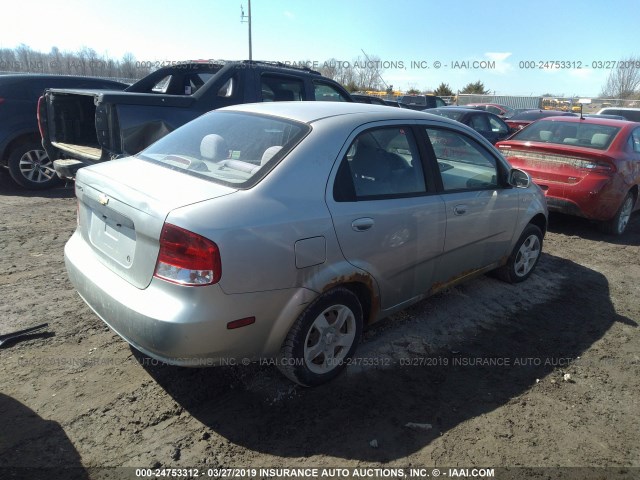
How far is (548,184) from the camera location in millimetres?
6508

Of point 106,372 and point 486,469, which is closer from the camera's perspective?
point 486,469

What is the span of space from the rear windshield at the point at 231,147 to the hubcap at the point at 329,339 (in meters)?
0.96

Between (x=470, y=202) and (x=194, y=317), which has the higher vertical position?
(x=470, y=202)

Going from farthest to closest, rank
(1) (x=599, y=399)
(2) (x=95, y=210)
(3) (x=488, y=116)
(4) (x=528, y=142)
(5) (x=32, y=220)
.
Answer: (3) (x=488, y=116), (4) (x=528, y=142), (5) (x=32, y=220), (1) (x=599, y=399), (2) (x=95, y=210)

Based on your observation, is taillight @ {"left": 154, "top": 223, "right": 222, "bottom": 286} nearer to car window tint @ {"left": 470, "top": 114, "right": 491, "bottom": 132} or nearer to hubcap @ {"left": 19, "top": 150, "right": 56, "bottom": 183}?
hubcap @ {"left": 19, "top": 150, "right": 56, "bottom": 183}

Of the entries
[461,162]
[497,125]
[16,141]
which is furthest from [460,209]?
[497,125]

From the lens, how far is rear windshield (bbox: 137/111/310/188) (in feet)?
9.04

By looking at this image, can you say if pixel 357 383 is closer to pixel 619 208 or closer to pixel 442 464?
pixel 442 464

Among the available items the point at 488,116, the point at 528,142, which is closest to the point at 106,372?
the point at 528,142

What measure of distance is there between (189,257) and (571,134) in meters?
6.67

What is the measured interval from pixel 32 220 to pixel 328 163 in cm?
493

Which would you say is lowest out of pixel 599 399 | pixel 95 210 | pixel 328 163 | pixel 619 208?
pixel 599 399

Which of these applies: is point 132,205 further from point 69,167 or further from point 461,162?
point 69,167

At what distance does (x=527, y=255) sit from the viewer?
4.84 meters
